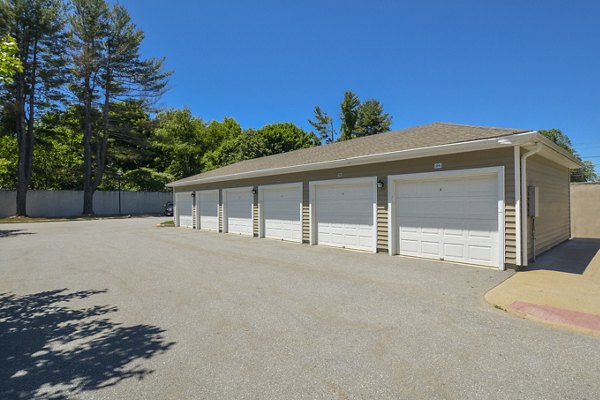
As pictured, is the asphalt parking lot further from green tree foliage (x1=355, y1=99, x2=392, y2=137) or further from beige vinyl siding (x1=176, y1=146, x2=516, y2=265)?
green tree foliage (x1=355, y1=99, x2=392, y2=137)

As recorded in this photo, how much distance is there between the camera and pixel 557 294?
4.97 meters

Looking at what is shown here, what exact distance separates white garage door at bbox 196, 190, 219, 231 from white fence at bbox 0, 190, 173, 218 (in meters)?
19.0

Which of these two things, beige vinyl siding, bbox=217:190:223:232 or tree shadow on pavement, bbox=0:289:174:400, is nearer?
tree shadow on pavement, bbox=0:289:174:400

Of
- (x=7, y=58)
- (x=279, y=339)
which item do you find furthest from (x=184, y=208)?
(x=279, y=339)

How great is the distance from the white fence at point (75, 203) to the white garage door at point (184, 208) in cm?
1619

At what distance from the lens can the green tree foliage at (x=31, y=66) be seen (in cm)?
2298

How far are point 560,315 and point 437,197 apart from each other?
13.2ft

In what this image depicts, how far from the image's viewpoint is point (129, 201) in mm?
32469

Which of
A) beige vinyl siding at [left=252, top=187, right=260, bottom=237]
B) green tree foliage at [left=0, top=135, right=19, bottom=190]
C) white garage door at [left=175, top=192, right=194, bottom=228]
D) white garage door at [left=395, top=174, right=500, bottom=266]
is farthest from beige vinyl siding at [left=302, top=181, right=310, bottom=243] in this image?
green tree foliage at [left=0, top=135, right=19, bottom=190]

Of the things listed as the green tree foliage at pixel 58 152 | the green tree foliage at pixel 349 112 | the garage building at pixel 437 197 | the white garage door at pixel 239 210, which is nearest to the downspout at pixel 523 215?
the garage building at pixel 437 197

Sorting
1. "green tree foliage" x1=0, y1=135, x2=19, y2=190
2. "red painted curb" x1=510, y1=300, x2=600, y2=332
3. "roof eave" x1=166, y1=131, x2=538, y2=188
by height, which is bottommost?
"red painted curb" x1=510, y1=300, x2=600, y2=332

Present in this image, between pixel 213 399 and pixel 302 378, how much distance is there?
743mm

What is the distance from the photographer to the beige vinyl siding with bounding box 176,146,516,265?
670 centimetres

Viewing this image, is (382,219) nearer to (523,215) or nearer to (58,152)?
(523,215)
